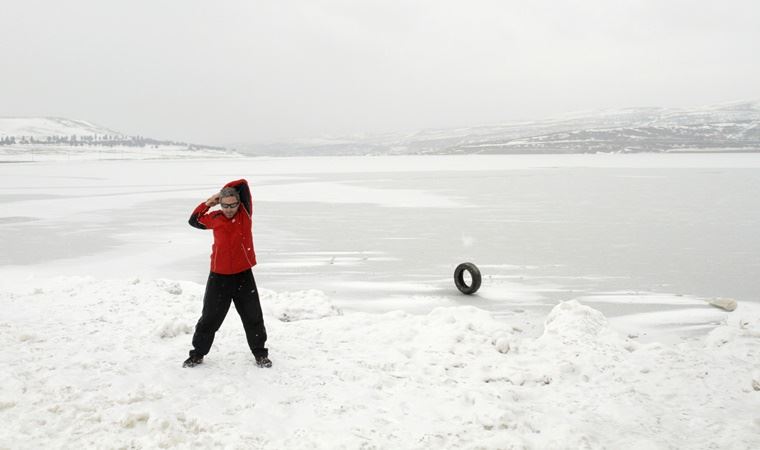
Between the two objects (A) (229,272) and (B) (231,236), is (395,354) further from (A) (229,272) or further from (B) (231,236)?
(B) (231,236)

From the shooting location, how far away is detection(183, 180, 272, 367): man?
17.8 ft

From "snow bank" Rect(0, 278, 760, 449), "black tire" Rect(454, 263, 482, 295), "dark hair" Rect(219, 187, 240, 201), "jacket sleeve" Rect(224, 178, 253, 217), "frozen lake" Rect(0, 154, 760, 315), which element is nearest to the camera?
"snow bank" Rect(0, 278, 760, 449)

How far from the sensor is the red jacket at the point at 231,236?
5.41 metres

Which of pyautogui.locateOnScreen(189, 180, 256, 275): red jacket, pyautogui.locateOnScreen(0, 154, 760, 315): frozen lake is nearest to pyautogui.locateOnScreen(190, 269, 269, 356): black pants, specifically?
pyautogui.locateOnScreen(189, 180, 256, 275): red jacket

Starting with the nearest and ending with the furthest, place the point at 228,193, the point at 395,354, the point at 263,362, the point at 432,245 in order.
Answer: the point at 228,193
the point at 263,362
the point at 395,354
the point at 432,245

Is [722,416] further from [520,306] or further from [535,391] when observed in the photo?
[520,306]

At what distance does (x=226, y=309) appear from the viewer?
552 cm

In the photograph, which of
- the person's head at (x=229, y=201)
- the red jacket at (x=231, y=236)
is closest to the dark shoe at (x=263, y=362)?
the red jacket at (x=231, y=236)

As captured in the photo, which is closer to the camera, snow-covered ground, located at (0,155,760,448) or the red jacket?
snow-covered ground, located at (0,155,760,448)

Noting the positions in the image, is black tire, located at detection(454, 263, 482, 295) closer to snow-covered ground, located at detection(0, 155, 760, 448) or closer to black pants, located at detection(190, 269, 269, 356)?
snow-covered ground, located at detection(0, 155, 760, 448)

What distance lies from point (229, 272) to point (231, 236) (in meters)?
0.36

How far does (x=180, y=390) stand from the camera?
4.86 metres

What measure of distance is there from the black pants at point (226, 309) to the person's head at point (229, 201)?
63 centimetres

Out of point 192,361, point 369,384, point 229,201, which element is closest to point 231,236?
point 229,201
